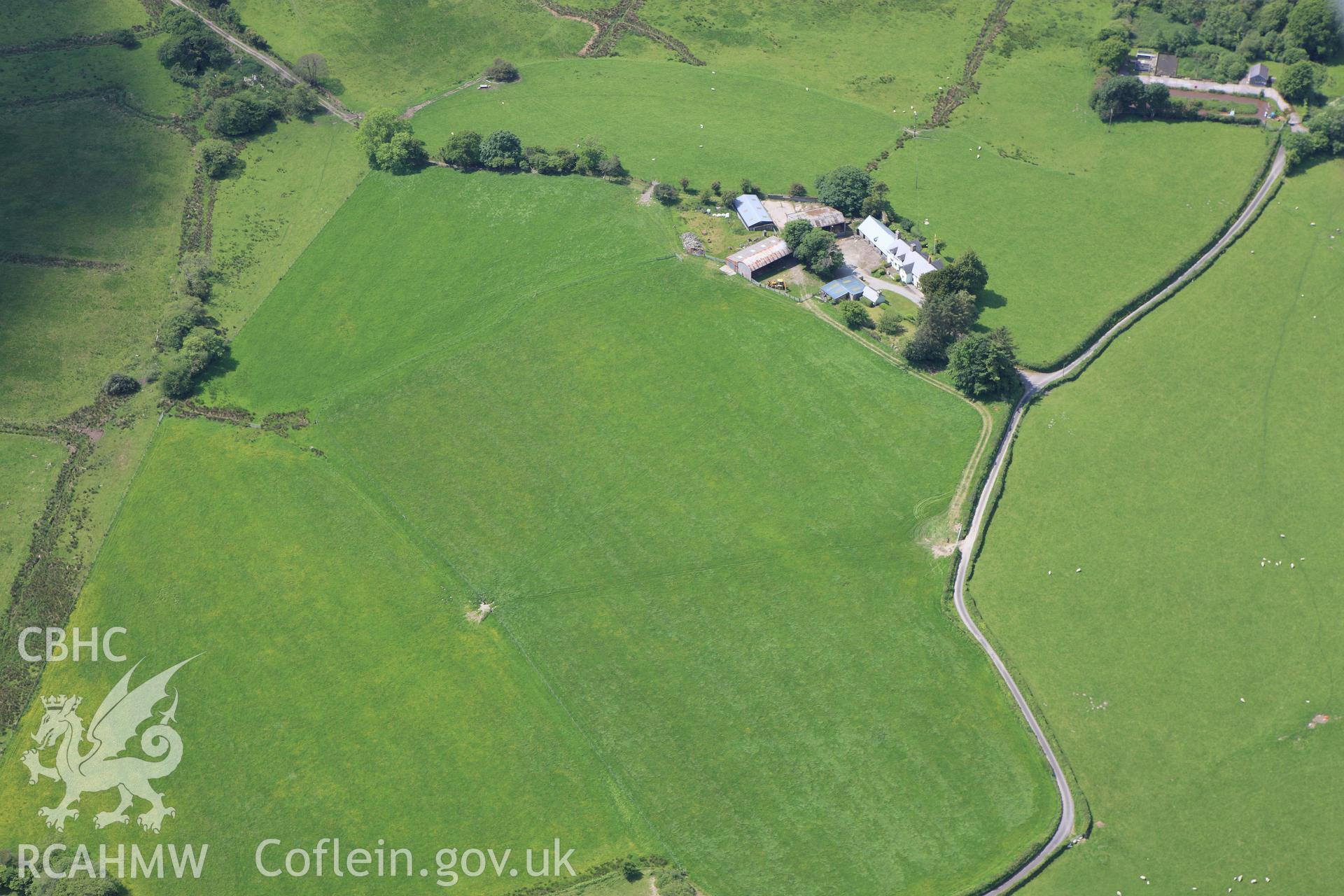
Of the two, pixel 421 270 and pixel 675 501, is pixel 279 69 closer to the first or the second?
pixel 421 270

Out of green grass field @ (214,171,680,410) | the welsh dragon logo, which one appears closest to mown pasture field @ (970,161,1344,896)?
green grass field @ (214,171,680,410)

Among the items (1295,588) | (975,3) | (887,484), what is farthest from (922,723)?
(975,3)

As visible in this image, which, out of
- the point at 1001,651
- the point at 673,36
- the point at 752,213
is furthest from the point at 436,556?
the point at 673,36

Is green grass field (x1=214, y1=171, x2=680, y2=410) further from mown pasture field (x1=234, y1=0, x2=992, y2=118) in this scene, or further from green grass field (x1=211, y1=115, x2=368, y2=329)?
mown pasture field (x1=234, y1=0, x2=992, y2=118)

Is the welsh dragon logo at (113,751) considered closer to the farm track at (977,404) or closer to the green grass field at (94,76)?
the farm track at (977,404)

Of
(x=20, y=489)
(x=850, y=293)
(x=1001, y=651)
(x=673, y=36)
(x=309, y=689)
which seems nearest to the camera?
(x=1001, y=651)

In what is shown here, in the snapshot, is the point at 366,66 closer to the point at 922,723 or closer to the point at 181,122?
the point at 181,122

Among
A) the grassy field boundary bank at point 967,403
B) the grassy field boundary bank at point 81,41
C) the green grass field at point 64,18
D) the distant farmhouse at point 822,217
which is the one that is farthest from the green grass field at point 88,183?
the grassy field boundary bank at point 967,403
